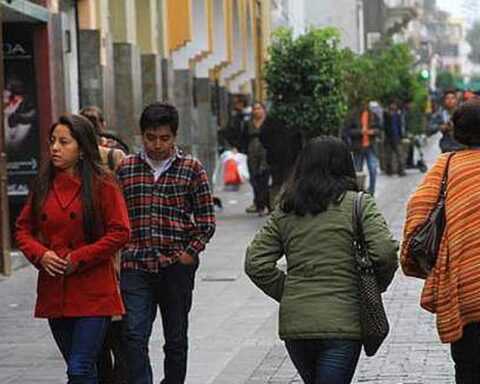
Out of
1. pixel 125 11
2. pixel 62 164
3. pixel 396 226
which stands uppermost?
pixel 125 11

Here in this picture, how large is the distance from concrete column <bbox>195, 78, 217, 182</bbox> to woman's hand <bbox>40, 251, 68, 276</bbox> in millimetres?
21340

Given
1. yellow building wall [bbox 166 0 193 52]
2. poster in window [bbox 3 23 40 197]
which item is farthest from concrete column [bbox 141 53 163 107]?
poster in window [bbox 3 23 40 197]

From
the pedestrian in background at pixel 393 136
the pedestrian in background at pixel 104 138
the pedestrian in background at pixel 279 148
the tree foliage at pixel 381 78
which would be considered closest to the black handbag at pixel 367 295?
the pedestrian in background at pixel 104 138

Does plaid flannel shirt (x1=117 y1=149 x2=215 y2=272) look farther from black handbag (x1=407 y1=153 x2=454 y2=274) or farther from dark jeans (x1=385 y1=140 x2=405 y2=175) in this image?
dark jeans (x1=385 y1=140 x2=405 y2=175)

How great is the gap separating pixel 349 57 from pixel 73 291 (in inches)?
1050

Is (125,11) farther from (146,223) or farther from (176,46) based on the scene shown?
(146,223)

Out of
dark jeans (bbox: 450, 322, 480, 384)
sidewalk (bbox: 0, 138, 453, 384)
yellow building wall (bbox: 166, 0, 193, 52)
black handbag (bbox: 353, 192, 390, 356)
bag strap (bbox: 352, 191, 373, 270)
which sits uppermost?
yellow building wall (bbox: 166, 0, 193, 52)

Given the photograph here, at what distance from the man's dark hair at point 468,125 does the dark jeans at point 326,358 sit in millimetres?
1307

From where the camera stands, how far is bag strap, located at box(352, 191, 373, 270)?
701cm

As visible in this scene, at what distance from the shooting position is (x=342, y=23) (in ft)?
197

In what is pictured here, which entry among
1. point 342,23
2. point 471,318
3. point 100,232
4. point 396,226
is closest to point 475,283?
point 471,318

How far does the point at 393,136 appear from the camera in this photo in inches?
1378

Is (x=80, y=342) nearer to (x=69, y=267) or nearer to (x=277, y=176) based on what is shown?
(x=69, y=267)

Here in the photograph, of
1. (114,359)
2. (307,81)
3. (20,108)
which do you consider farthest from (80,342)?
(307,81)
